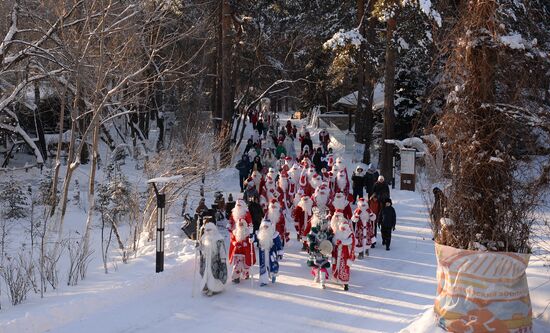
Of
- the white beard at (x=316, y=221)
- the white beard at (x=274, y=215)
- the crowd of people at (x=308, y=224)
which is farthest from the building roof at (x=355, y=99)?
the white beard at (x=316, y=221)

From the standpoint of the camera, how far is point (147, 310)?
9.76 metres

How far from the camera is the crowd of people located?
1110 cm

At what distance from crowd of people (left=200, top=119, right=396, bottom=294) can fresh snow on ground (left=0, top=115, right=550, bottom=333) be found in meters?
0.41

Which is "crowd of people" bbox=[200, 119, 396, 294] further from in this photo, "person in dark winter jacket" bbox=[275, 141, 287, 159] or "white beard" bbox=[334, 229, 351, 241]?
"person in dark winter jacket" bbox=[275, 141, 287, 159]

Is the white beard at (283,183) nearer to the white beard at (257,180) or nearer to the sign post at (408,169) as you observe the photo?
the white beard at (257,180)

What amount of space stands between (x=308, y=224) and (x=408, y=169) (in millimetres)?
9106

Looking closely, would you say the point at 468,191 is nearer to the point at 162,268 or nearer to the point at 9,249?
the point at 162,268

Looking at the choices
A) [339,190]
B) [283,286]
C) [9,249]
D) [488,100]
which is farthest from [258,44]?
[488,100]

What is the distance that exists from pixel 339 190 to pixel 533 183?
406 inches

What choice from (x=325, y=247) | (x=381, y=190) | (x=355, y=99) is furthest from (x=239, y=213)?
(x=355, y=99)

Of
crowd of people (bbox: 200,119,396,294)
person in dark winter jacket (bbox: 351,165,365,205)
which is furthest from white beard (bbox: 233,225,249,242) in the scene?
person in dark winter jacket (bbox: 351,165,365,205)

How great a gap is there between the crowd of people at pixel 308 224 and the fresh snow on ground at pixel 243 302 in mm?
413

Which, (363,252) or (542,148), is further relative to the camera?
(363,252)

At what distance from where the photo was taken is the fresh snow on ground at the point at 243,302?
8781mm
